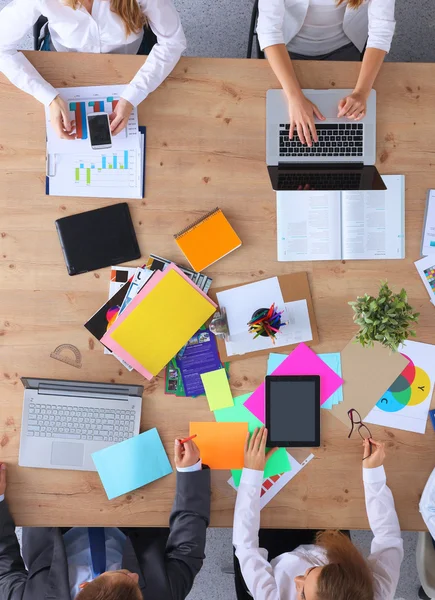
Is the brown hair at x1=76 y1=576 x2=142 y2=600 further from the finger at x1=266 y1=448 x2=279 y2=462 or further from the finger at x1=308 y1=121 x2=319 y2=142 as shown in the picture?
the finger at x1=308 y1=121 x2=319 y2=142

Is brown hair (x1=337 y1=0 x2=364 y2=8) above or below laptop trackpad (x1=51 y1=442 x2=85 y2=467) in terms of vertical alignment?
above

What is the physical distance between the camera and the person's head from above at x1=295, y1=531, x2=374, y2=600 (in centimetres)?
127

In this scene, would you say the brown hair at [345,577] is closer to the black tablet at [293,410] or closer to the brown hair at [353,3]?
the black tablet at [293,410]

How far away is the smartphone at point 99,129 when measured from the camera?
151 centimetres

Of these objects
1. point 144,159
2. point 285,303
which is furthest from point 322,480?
point 144,159

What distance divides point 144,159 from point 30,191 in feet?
1.14

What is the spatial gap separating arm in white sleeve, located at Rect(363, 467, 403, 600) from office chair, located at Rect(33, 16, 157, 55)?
4.91 ft

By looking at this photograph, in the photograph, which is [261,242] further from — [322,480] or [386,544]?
[386,544]

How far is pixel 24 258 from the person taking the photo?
1.53 metres

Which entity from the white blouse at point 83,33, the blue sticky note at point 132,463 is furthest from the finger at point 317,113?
the blue sticky note at point 132,463

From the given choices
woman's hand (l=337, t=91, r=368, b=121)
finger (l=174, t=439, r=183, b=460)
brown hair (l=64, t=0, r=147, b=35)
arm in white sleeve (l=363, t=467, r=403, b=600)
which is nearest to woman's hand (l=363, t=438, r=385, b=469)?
Answer: arm in white sleeve (l=363, t=467, r=403, b=600)

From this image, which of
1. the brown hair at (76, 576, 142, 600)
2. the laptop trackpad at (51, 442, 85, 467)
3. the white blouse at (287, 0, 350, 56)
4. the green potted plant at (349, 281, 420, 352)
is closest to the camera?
the brown hair at (76, 576, 142, 600)

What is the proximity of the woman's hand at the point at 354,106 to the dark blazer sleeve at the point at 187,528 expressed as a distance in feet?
3.61

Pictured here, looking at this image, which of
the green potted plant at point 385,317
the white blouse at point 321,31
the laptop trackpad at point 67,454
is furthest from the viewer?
the white blouse at point 321,31
